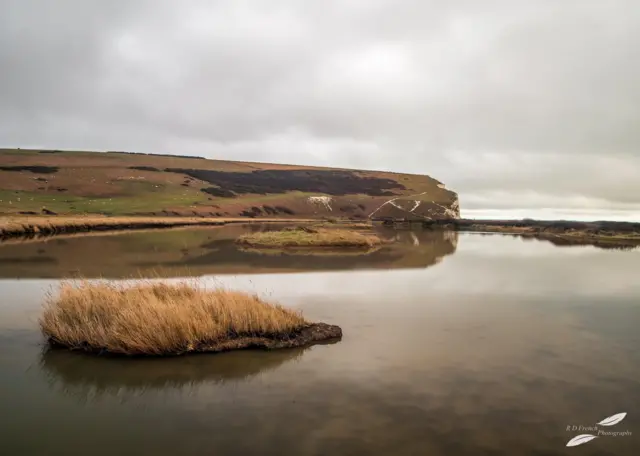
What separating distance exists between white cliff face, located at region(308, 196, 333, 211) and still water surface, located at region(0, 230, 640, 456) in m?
133

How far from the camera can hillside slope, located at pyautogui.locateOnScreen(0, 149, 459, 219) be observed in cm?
10943

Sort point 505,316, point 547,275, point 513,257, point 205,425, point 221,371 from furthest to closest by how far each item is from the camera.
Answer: point 513,257, point 547,275, point 505,316, point 221,371, point 205,425

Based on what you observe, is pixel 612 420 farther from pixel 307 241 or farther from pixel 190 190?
pixel 190 190

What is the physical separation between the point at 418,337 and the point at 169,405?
280 inches

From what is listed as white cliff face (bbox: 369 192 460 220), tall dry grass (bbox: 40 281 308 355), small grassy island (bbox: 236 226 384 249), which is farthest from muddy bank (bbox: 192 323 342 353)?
white cliff face (bbox: 369 192 460 220)

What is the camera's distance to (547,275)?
2792 cm

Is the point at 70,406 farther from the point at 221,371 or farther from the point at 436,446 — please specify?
the point at 436,446

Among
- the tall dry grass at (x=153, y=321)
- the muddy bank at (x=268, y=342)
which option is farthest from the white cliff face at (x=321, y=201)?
the tall dry grass at (x=153, y=321)

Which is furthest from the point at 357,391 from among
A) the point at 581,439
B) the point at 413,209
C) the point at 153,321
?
the point at 413,209

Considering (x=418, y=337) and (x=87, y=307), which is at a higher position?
(x=87, y=307)

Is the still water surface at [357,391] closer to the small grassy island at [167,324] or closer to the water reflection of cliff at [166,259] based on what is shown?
the small grassy island at [167,324]

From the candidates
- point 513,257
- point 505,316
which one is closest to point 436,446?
point 505,316

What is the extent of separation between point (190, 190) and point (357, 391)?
141 metres

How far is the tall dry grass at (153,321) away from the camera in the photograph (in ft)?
35.7
